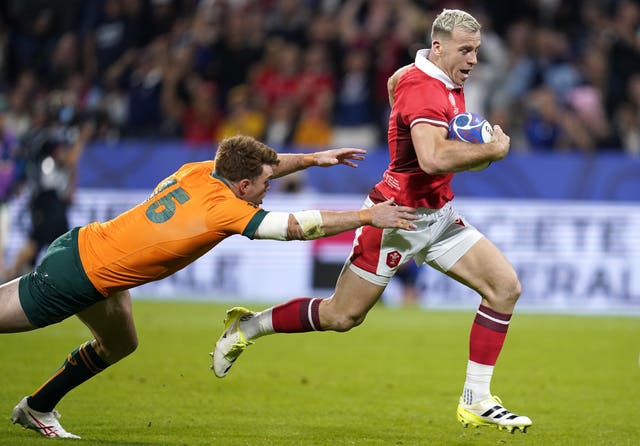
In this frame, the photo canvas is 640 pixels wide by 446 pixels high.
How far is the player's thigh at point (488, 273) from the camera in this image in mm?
7160

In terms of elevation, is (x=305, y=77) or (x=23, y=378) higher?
(x=305, y=77)

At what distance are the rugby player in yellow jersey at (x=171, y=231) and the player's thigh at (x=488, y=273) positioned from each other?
35.5 inches

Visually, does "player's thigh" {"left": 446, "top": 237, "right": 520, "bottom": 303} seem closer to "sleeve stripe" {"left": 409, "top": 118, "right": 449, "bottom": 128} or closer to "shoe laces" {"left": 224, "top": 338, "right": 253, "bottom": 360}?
"sleeve stripe" {"left": 409, "top": 118, "right": 449, "bottom": 128}

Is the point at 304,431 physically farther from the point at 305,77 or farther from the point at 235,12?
the point at 235,12

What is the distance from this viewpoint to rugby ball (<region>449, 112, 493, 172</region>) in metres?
6.70

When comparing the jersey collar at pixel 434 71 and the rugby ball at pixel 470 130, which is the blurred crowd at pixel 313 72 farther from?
the rugby ball at pixel 470 130

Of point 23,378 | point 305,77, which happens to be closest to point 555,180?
point 305,77

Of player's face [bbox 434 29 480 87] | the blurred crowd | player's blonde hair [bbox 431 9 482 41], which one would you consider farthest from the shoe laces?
the blurred crowd

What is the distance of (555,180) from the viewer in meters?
16.0

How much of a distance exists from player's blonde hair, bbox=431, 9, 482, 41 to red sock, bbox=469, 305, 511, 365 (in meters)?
1.85

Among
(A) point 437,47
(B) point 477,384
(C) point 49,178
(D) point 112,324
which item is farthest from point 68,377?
(C) point 49,178

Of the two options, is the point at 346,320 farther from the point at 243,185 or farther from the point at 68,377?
the point at 68,377

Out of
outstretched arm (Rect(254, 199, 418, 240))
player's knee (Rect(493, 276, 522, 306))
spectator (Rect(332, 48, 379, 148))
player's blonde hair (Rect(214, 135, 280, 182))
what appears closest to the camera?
outstretched arm (Rect(254, 199, 418, 240))

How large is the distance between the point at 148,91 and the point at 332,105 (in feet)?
10.8
